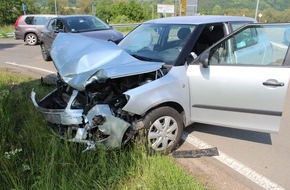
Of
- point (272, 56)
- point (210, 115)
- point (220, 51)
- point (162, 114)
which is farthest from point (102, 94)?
point (272, 56)

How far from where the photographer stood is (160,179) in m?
2.89

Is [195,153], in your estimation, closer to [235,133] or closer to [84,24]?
[235,133]

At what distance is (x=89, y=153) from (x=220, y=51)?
215 cm

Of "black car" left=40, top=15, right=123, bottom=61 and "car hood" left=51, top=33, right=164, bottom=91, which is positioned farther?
"black car" left=40, top=15, right=123, bottom=61

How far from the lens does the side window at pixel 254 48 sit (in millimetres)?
3654

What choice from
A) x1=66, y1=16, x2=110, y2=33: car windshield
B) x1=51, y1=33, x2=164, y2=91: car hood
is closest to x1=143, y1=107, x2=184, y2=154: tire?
x1=51, y1=33, x2=164, y2=91: car hood

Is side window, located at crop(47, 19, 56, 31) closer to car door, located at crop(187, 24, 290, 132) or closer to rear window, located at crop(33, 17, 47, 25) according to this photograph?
rear window, located at crop(33, 17, 47, 25)

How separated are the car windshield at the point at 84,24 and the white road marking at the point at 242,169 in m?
6.76

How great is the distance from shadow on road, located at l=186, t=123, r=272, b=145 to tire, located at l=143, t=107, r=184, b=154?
78 cm

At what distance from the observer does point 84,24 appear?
9.91 meters

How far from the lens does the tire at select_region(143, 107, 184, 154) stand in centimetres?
346

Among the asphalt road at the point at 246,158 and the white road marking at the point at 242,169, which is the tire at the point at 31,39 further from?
the white road marking at the point at 242,169

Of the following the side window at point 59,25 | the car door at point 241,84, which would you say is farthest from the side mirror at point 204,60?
the side window at point 59,25

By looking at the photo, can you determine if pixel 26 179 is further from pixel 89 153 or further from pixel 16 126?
pixel 16 126
